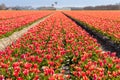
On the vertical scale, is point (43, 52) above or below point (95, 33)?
above

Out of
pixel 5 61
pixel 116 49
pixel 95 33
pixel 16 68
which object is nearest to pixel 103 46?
pixel 116 49

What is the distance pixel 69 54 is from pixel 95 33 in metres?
12.4

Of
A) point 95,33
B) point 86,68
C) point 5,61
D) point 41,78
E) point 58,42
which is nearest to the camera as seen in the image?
point 41,78

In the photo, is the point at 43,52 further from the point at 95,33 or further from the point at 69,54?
the point at 95,33

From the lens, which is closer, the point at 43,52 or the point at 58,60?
the point at 58,60

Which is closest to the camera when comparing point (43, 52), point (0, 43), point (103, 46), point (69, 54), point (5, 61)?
point (5, 61)

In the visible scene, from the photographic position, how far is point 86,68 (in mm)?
8273

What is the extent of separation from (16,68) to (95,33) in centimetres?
1666

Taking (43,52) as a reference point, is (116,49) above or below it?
below

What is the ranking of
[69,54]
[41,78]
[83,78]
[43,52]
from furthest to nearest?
[69,54], [43,52], [41,78], [83,78]

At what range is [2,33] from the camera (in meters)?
17.6

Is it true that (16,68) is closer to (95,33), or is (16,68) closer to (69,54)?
(69,54)

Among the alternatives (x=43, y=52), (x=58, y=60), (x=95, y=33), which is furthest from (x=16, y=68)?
(x=95, y=33)

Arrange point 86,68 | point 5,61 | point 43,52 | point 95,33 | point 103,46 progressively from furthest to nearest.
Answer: point 95,33 → point 103,46 → point 43,52 → point 5,61 → point 86,68
